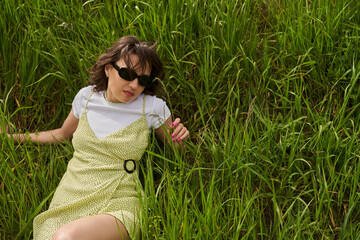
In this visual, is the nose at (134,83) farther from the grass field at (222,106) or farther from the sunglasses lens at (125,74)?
the grass field at (222,106)

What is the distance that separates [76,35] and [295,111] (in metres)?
1.60

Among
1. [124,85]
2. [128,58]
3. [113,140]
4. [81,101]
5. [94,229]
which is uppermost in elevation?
[128,58]

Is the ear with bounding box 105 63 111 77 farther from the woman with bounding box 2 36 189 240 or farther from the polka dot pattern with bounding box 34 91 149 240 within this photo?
the polka dot pattern with bounding box 34 91 149 240

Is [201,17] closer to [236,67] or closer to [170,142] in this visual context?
[236,67]

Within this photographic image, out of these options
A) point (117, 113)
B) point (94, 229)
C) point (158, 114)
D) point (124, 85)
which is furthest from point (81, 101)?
point (94, 229)

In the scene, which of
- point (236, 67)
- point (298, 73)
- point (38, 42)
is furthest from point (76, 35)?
point (298, 73)

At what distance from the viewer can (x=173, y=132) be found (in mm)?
2803

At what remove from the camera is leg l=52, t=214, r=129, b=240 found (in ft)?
7.70

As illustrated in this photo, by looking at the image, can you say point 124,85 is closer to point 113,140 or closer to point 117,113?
point 117,113

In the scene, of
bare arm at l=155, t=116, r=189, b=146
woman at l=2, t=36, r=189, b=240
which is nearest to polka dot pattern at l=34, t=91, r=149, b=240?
woman at l=2, t=36, r=189, b=240

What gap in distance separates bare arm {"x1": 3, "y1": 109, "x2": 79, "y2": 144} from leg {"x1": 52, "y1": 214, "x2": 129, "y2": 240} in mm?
737

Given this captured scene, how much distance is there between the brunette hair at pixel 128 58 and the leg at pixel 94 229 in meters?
0.78

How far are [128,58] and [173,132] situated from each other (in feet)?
1.60

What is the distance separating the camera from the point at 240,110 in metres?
3.13
